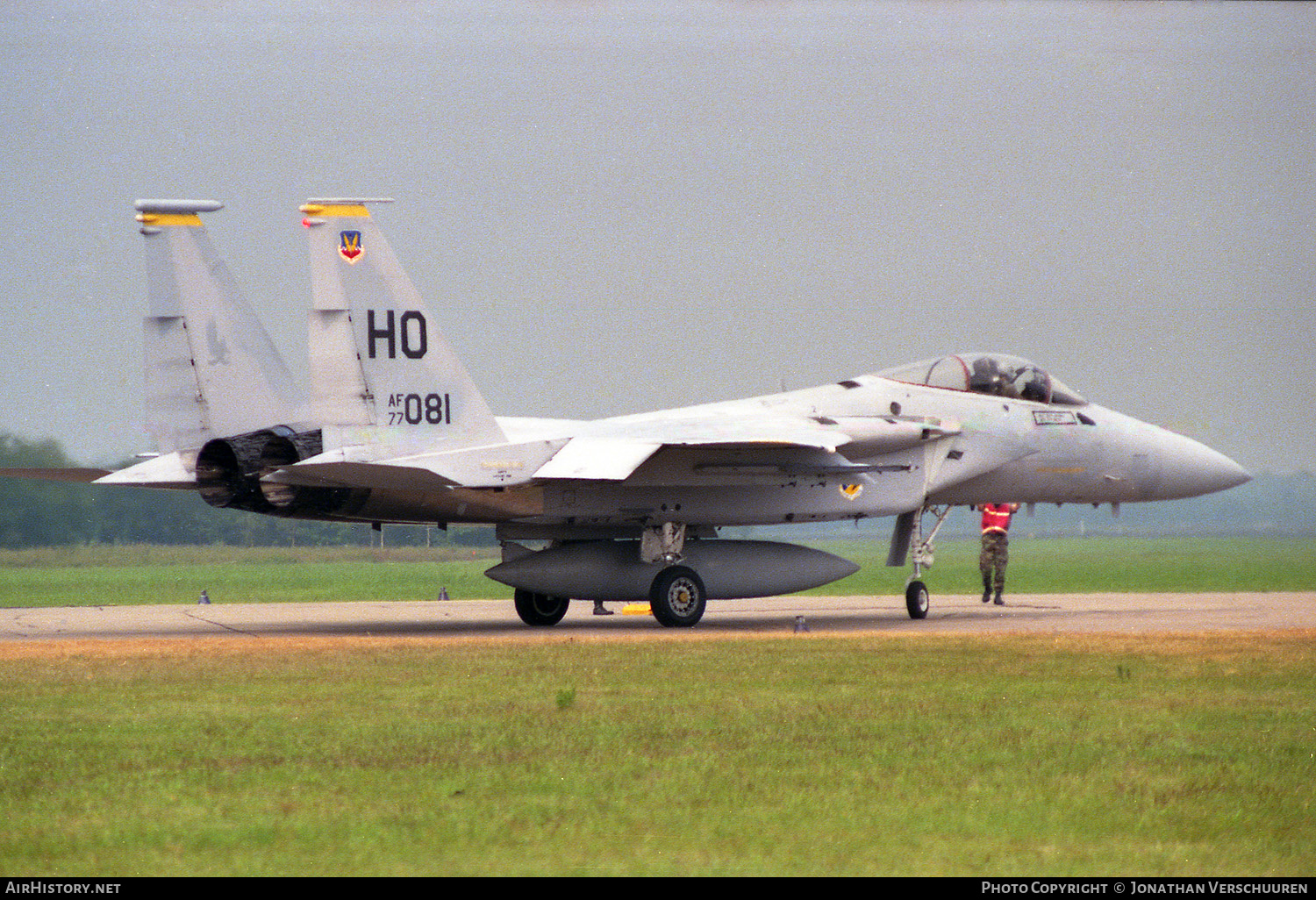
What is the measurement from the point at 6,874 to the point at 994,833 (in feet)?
11.9

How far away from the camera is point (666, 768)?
7602 millimetres

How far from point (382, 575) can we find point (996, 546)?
22.1 m

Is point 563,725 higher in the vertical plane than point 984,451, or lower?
lower

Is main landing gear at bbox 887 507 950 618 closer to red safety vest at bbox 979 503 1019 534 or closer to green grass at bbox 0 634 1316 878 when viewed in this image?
red safety vest at bbox 979 503 1019 534

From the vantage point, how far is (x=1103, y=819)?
643cm

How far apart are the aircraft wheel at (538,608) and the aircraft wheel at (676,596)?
73.5 inches

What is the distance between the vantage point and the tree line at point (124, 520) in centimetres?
3325

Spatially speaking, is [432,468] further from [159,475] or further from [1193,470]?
[1193,470]

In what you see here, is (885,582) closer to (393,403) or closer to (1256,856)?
(393,403)

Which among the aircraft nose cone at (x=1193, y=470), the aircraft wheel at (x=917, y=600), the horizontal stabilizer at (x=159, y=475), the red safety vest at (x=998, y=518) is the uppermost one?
Result: the horizontal stabilizer at (x=159, y=475)

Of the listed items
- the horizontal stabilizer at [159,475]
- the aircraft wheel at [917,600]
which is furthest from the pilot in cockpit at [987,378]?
the horizontal stabilizer at [159,475]

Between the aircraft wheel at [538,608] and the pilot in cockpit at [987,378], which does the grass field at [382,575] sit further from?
the pilot in cockpit at [987,378]

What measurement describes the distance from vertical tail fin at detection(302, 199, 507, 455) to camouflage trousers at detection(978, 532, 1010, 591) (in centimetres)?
934
